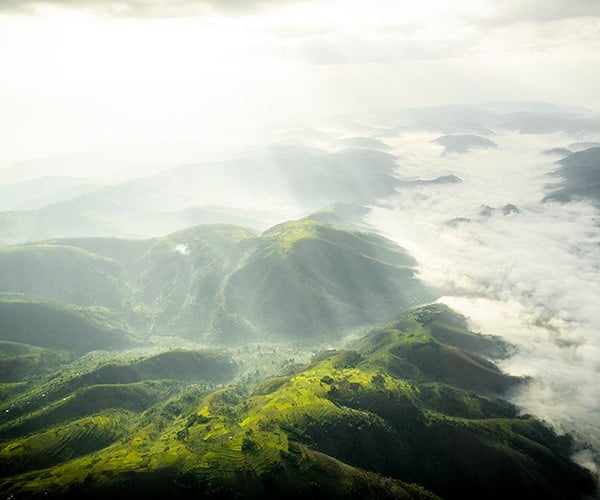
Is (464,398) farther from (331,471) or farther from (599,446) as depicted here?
(331,471)

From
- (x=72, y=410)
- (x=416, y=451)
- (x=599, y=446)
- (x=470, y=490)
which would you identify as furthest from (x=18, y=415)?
(x=599, y=446)

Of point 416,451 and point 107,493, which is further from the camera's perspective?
point 416,451

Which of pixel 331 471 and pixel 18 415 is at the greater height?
pixel 331 471

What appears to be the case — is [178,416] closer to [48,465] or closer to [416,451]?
[48,465]

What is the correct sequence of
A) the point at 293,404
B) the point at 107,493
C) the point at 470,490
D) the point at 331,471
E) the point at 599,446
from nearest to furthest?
the point at 107,493, the point at 331,471, the point at 470,490, the point at 293,404, the point at 599,446

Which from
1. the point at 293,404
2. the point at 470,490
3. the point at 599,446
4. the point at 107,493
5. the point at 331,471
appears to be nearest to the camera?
the point at 107,493

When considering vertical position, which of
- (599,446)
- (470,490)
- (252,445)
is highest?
(252,445)
